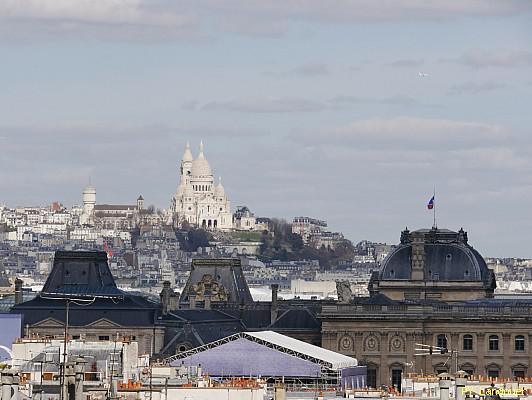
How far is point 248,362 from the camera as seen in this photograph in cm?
12538

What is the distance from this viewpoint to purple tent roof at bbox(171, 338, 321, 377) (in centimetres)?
12350

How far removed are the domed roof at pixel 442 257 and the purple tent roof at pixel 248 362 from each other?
5097cm

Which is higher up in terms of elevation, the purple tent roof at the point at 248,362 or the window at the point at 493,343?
the window at the point at 493,343

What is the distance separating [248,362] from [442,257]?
183ft

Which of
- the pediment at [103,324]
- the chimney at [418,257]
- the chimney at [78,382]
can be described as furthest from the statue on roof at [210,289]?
the chimney at [78,382]

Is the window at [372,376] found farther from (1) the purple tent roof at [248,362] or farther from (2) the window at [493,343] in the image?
(1) the purple tent roof at [248,362]

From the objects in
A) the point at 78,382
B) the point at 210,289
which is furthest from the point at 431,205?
the point at 78,382

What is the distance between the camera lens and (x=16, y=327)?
12644cm

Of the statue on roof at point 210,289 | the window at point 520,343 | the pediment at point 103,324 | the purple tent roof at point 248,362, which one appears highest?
the statue on roof at point 210,289

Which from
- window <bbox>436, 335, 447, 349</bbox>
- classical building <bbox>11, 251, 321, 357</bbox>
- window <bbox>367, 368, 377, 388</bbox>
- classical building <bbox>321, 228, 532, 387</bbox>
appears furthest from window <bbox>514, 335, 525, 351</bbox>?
classical building <bbox>11, 251, 321, 357</bbox>

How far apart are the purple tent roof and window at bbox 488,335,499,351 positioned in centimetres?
3925

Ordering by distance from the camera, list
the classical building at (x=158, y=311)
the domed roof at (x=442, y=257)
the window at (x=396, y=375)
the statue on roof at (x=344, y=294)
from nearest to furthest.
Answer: the classical building at (x=158, y=311), the window at (x=396, y=375), the statue on roof at (x=344, y=294), the domed roof at (x=442, y=257)

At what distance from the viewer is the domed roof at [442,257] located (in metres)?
180

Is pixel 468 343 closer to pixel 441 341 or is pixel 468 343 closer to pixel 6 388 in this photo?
pixel 441 341
